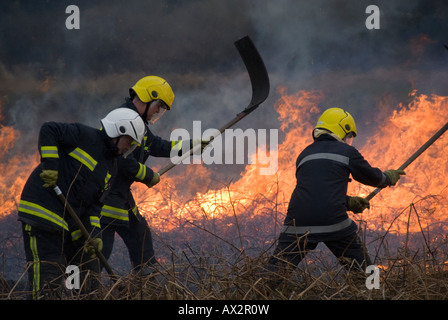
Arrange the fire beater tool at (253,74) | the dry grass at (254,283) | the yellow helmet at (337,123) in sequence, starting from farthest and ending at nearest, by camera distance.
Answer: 1. the fire beater tool at (253,74)
2. the yellow helmet at (337,123)
3. the dry grass at (254,283)

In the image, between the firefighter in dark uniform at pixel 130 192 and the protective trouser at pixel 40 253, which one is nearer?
the protective trouser at pixel 40 253

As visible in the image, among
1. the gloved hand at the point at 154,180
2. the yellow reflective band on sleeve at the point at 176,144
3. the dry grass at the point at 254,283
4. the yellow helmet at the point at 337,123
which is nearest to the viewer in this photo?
the dry grass at the point at 254,283

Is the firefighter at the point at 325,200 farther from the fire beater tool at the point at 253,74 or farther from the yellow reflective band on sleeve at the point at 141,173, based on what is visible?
the fire beater tool at the point at 253,74

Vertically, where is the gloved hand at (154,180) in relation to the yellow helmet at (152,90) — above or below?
below

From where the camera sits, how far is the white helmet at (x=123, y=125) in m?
4.24

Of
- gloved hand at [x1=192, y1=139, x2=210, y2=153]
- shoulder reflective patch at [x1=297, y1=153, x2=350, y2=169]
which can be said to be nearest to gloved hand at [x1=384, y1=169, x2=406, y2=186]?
shoulder reflective patch at [x1=297, y1=153, x2=350, y2=169]

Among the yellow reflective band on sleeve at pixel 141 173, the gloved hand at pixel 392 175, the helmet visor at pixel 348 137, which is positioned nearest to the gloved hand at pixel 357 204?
the gloved hand at pixel 392 175

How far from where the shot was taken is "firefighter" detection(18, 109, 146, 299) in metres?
3.99

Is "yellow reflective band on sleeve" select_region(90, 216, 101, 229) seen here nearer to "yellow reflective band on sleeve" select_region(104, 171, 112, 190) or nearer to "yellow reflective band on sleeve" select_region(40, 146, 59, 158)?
"yellow reflective band on sleeve" select_region(104, 171, 112, 190)

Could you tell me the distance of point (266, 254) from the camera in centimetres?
364

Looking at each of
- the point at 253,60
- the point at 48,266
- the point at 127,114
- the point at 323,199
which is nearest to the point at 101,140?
the point at 127,114

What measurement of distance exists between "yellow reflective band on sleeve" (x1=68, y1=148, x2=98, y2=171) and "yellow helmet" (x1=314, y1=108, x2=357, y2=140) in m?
2.01

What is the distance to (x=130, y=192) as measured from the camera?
559 cm
